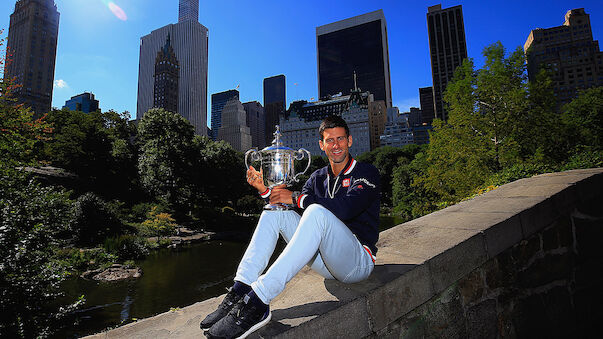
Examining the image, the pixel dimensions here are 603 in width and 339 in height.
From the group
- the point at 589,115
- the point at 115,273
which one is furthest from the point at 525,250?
the point at 589,115

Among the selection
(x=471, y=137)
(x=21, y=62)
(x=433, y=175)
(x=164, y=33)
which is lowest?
(x=433, y=175)

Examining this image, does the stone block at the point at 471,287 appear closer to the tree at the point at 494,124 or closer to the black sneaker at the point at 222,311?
the black sneaker at the point at 222,311

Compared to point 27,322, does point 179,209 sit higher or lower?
higher

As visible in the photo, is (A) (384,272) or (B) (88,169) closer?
(A) (384,272)

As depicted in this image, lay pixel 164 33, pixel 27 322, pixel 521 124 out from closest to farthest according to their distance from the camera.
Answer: pixel 27 322 → pixel 521 124 → pixel 164 33

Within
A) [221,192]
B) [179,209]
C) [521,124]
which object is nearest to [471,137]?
[521,124]

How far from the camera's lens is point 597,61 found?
8675 cm

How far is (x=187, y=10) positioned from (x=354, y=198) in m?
Answer: 185

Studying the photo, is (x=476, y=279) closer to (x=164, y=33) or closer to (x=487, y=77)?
(x=487, y=77)

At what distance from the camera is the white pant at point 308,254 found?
1.59 m

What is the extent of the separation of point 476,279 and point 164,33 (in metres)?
164

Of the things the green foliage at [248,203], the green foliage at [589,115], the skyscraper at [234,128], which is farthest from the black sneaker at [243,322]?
the skyscraper at [234,128]

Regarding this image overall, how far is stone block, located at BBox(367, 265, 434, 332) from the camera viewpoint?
1588 mm

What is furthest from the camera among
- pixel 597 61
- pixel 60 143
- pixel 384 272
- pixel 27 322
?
pixel 597 61
